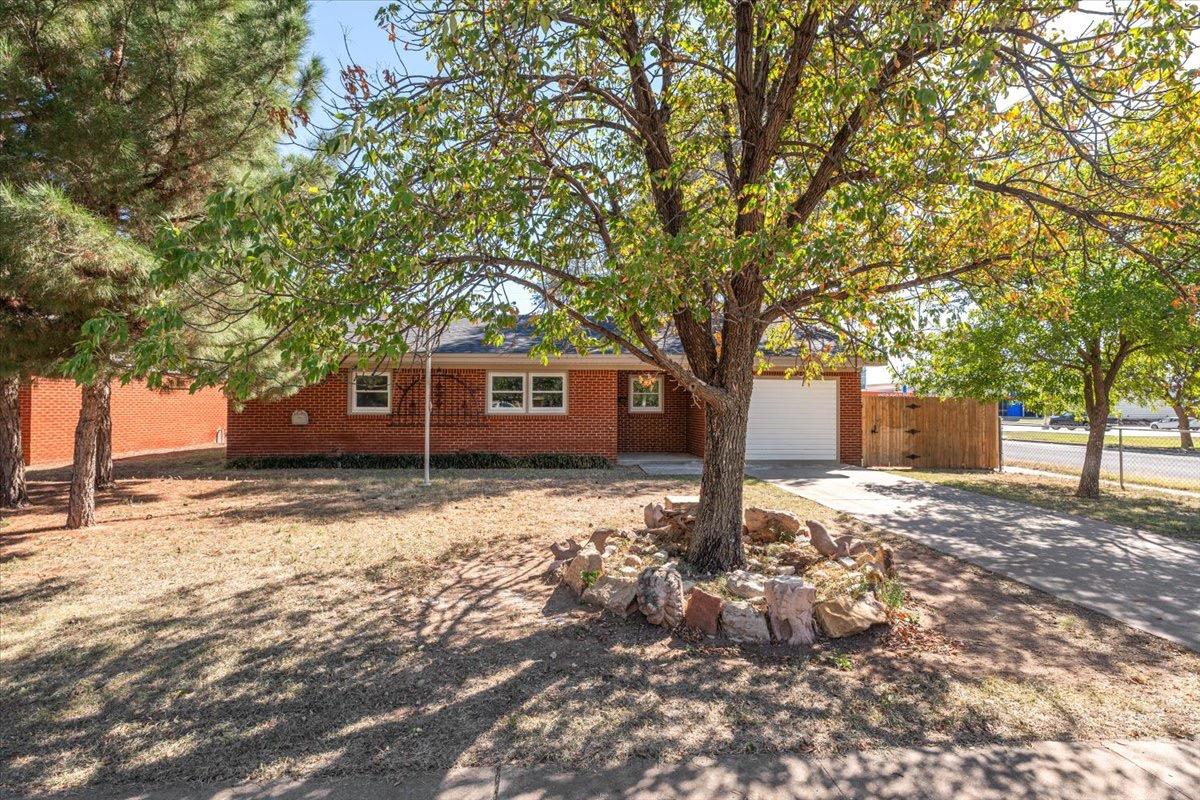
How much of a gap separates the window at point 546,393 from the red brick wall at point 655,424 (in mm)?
2365

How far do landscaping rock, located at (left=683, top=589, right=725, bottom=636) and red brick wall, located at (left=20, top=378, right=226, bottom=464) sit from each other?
34.9 ft

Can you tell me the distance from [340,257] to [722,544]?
3.92m

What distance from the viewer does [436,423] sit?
15352 millimetres

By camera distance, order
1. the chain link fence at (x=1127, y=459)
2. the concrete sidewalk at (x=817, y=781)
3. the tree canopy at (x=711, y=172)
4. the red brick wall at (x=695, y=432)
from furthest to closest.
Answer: the red brick wall at (x=695, y=432), the chain link fence at (x=1127, y=459), the tree canopy at (x=711, y=172), the concrete sidewalk at (x=817, y=781)

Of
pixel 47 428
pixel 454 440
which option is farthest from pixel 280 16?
pixel 47 428

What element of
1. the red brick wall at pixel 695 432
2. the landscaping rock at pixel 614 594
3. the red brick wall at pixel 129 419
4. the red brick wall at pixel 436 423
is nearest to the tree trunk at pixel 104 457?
the red brick wall at pixel 129 419

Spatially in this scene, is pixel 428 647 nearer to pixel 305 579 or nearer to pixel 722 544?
pixel 305 579

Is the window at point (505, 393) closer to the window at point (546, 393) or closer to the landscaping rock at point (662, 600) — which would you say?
the window at point (546, 393)

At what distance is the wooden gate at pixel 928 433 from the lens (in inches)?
629

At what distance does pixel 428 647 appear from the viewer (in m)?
4.42

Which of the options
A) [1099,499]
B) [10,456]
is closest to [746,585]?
[1099,499]

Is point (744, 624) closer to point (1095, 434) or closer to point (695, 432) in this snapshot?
point (1095, 434)

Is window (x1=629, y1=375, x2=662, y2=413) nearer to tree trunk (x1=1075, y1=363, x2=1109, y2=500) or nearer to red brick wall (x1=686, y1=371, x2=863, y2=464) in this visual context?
red brick wall (x1=686, y1=371, x2=863, y2=464)

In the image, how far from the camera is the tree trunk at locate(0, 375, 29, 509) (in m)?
9.48
